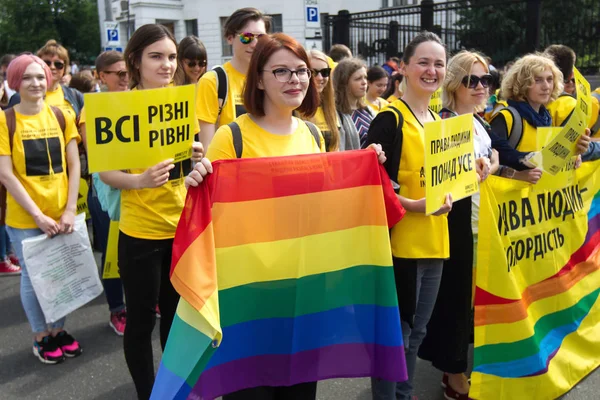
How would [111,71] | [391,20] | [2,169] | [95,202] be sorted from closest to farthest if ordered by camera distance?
[2,169], [111,71], [95,202], [391,20]

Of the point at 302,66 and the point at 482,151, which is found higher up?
the point at 302,66

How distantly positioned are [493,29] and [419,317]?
42.6ft

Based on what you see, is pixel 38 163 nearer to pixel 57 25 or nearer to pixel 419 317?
pixel 419 317

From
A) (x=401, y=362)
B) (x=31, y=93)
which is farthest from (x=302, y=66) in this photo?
(x=31, y=93)

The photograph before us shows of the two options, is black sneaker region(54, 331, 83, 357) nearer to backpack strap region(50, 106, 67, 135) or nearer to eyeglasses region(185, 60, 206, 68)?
backpack strap region(50, 106, 67, 135)

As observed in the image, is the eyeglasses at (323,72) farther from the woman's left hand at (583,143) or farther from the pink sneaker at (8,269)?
the pink sneaker at (8,269)

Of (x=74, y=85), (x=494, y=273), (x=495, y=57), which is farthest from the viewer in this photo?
(x=495, y=57)

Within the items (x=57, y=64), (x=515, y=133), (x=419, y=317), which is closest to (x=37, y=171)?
(x=57, y=64)

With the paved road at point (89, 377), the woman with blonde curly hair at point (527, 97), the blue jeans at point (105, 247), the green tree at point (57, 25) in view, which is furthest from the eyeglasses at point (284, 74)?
the green tree at point (57, 25)

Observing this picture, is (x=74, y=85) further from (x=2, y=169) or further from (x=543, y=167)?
(x=543, y=167)

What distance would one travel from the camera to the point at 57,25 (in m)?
45.6

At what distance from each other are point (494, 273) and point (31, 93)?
3.04m

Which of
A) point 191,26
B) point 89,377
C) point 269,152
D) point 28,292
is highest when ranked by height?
point 191,26

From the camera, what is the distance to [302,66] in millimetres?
2441
